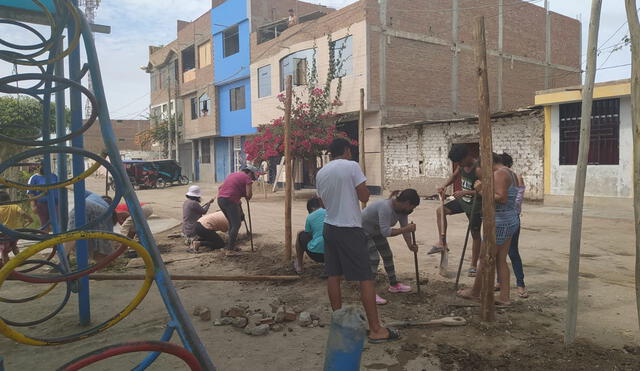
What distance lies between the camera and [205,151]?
30484 mm

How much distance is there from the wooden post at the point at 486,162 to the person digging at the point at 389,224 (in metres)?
0.78

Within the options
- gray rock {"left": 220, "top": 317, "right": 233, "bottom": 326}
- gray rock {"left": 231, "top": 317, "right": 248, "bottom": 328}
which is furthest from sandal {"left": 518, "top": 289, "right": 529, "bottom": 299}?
gray rock {"left": 220, "top": 317, "right": 233, "bottom": 326}

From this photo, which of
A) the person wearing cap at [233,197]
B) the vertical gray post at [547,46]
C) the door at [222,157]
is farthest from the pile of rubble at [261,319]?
the door at [222,157]

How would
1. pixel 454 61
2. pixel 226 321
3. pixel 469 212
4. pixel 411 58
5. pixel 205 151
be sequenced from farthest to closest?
pixel 205 151
pixel 454 61
pixel 411 58
pixel 469 212
pixel 226 321

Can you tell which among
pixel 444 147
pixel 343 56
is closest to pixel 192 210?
pixel 444 147

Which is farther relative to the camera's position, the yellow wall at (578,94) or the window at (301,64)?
the window at (301,64)

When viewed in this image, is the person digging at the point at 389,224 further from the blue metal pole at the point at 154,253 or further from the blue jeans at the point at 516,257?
the blue metal pole at the point at 154,253

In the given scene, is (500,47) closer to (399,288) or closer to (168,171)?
(168,171)

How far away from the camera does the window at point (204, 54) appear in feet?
90.7

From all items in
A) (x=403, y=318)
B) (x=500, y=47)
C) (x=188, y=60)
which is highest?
(x=188, y=60)

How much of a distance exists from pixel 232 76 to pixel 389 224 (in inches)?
899

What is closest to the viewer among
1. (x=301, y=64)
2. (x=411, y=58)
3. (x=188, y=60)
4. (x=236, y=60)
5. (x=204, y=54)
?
(x=411, y=58)

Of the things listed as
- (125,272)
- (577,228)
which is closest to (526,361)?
(577,228)

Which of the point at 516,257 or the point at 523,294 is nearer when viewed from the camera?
the point at 523,294
